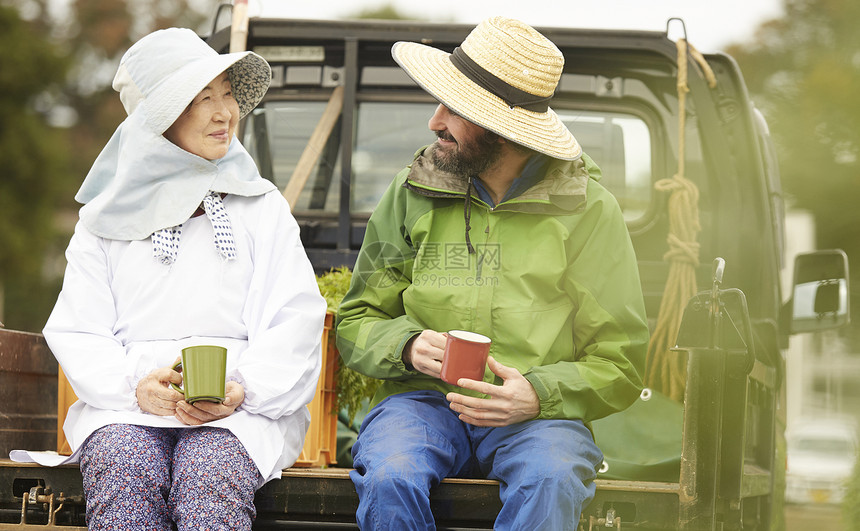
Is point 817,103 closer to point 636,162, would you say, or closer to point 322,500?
point 636,162

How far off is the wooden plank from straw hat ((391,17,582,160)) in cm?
113

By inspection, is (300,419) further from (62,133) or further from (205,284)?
(62,133)

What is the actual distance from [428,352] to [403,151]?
1.73m

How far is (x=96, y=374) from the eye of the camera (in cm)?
276

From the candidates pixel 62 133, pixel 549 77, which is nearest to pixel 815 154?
pixel 62 133

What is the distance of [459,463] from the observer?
9.74 feet

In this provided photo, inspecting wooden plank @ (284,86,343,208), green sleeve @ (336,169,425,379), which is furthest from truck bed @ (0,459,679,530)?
wooden plank @ (284,86,343,208)

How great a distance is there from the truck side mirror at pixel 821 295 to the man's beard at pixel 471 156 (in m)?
1.77

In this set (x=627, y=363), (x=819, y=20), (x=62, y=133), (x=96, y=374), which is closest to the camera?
(x=96, y=374)

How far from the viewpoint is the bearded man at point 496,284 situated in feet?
9.32

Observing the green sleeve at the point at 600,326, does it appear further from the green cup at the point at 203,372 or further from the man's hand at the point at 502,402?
the green cup at the point at 203,372

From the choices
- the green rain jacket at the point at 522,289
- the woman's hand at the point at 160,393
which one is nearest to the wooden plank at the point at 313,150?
the green rain jacket at the point at 522,289

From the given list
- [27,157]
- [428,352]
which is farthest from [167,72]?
[27,157]

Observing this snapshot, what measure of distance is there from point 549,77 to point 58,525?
6.42 ft
